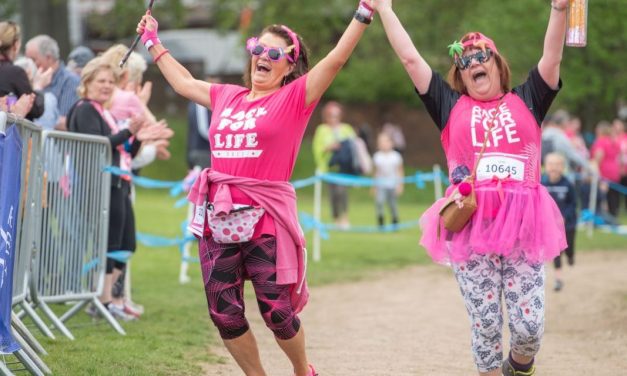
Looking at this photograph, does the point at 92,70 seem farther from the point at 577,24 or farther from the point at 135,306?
the point at 577,24

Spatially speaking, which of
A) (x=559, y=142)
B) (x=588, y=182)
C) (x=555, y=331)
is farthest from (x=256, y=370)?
(x=588, y=182)

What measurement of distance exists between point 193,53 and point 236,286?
42.8 metres

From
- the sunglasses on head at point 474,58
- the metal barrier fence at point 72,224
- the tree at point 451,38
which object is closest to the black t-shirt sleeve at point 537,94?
the sunglasses on head at point 474,58

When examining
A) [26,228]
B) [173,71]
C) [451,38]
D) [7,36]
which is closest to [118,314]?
[26,228]

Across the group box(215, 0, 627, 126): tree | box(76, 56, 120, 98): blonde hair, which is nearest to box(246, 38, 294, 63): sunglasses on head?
box(76, 56, 120, 98): blonde hair

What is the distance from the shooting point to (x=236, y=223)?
6.18 meters

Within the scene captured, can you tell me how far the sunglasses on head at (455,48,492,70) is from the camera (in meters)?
6.32

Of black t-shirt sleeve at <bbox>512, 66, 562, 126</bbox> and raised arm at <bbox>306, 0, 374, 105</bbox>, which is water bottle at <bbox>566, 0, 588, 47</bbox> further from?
raised arm at <bbox>306, 0, 374, 105</bbox>

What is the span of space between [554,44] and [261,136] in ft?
5.40

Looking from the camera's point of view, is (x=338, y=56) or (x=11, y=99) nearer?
(x=338, y=56)

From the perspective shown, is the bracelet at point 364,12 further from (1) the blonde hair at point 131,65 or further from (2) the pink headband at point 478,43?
(1) the blonde hair at point 131,65

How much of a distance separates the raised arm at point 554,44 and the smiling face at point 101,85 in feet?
14.1

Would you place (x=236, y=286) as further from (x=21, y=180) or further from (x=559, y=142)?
(x=559, y=142)

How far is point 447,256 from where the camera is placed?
248 inches
